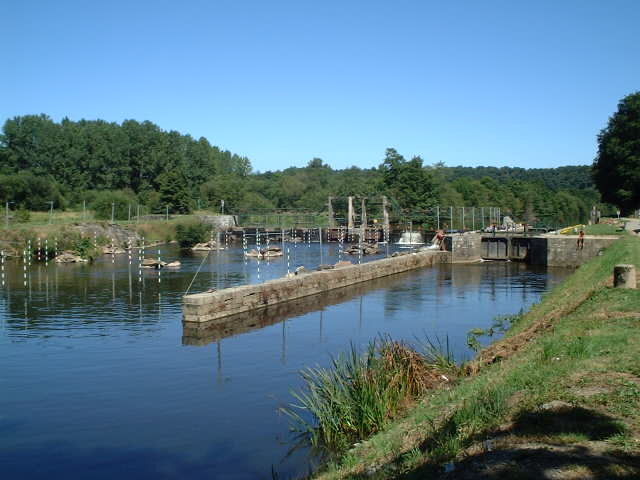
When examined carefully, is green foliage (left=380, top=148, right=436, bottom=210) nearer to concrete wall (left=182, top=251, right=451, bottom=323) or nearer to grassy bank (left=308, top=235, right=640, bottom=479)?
concrete wall (left=182, top=251, right=451, bottom=323)

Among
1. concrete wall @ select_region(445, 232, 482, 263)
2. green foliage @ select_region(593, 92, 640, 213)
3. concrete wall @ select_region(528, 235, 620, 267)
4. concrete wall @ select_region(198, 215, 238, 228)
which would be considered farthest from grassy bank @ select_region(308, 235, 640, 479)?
concrete wall @ select_region(198, 215, 238, 228)

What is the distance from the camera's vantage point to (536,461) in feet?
18.8

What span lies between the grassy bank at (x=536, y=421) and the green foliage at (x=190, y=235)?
5456cm

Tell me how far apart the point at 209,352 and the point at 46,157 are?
8368 centimetres

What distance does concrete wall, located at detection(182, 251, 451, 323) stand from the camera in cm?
2139

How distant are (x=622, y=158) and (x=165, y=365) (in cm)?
4768

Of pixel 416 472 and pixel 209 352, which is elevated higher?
pixel 416 472

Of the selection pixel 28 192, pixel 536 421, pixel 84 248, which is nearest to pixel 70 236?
pixel 84 248

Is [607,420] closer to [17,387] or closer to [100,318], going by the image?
[17,387]

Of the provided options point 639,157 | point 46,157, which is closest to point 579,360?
point 639,157

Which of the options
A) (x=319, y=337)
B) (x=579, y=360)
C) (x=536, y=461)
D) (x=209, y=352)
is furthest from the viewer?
(x=319, y=337)

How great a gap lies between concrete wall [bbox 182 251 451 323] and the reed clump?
9.85 m

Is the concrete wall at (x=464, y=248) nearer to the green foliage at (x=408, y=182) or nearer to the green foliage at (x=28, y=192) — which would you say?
the green foliage at (x=408, y=182)

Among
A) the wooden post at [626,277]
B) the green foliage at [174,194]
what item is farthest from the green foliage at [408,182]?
the wooden post at [626,277]
